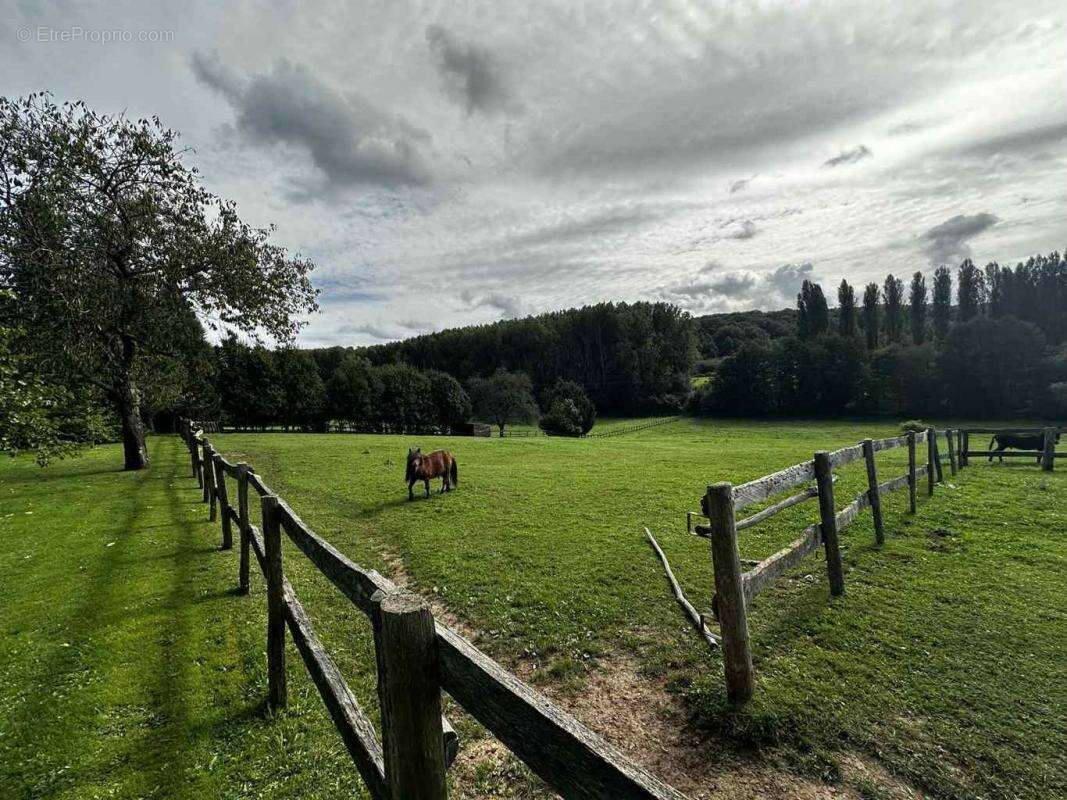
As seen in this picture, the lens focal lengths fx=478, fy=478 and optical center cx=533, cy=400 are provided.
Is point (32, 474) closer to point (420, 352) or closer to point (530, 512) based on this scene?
point (530, 512)

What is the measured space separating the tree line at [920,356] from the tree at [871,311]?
0.65ft

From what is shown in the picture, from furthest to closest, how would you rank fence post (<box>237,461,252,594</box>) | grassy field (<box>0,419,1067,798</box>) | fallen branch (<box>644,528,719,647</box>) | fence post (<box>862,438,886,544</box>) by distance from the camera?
fence post (<box>862,438,886,544</box>)
fence post (<box>237,461,252,594</box>)
fallen branch (<box>644,528,719,647</box>)
grassy field (<box>0,419,1067,798</box>)

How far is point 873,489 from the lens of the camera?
901cm

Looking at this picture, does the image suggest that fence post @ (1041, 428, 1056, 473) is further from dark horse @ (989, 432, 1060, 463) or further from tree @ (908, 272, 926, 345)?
tree @ (908, 272, 926, 345)

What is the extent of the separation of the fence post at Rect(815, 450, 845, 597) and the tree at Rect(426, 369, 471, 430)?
74.2 meters

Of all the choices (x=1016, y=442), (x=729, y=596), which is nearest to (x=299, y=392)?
(x=1016, y=442)

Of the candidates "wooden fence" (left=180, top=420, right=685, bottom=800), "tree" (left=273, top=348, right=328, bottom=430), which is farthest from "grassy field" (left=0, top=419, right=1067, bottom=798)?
"tree" (left=273, top=348, right=328, bottom=430)

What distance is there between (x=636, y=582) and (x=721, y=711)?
3338 mm

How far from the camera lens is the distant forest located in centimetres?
6397

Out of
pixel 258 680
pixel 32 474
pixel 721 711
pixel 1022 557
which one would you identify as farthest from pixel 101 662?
pixel 32 474

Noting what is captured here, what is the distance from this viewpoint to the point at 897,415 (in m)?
A: 64.6

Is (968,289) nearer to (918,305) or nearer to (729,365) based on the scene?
(918,305)

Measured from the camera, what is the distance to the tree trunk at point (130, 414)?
850 inches

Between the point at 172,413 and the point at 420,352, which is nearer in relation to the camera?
the point at 172,413
